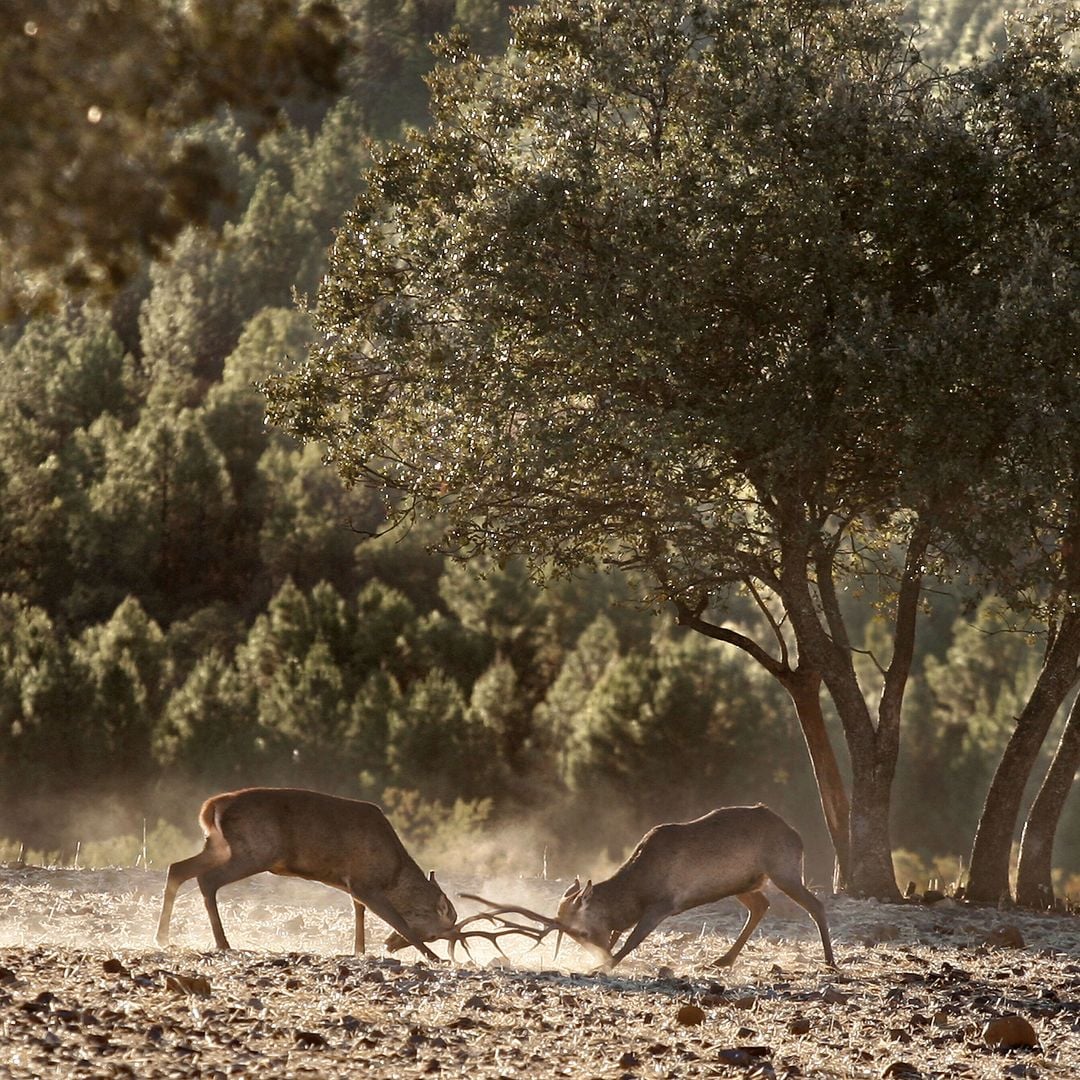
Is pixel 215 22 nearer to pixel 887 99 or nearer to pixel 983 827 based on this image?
pixel 887 99

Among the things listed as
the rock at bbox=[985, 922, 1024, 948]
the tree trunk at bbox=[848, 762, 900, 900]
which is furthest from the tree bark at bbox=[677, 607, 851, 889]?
the rock at bbox=[985, 922, 1024, 948]

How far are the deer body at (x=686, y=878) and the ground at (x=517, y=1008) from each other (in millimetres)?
343

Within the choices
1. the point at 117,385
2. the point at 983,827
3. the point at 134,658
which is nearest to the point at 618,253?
the point at 983,827

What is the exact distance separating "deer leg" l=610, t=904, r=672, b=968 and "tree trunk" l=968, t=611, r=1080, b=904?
6.73m

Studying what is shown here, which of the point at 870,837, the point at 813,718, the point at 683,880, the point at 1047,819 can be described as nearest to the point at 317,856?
the point at 683,880

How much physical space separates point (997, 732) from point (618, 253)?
28.4 m

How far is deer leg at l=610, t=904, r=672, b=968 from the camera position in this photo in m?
10.0

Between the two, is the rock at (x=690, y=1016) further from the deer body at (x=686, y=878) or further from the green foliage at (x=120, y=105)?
the green foliage at (x=120, y=105)

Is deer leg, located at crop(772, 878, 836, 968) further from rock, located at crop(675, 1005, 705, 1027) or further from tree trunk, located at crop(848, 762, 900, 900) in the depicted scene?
tree trunk, located at crop(848, 762, 900, 900)

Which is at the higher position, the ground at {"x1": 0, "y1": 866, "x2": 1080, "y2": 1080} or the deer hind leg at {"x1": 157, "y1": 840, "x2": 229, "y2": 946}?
the deer hind leg at {"x1": 157, "y1": 840, "x2": 229, "y2": 946}

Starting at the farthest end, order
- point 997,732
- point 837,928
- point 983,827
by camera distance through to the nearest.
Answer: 1. point 997,732
2. point 983,827
3. point 837,928

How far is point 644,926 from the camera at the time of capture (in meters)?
10.2

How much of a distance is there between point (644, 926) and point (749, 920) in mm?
1186

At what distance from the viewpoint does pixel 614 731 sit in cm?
3959
